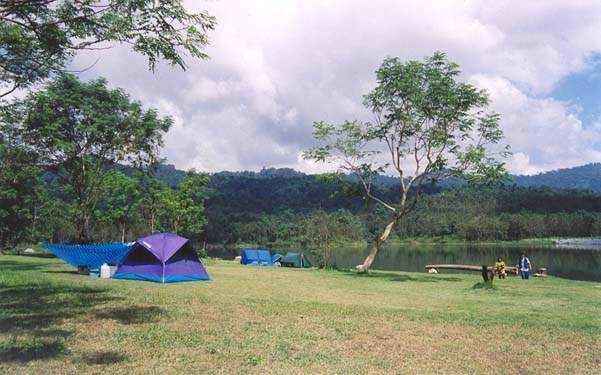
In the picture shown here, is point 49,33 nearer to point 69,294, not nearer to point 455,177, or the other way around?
point 69,294

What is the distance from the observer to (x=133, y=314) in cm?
1023

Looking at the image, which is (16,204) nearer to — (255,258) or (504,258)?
(255,258)

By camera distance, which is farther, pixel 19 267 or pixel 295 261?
pixel 295 261

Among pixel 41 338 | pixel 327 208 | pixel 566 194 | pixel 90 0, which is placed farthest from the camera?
pixel 327 208

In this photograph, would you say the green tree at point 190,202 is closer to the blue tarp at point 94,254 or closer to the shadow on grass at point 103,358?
the blue tarp at point 94,254

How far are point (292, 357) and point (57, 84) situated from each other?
24.0 meters

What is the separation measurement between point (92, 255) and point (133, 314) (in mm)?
10891

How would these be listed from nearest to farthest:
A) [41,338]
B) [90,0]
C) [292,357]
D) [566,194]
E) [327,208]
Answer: [292,357] → [41,338] → [90,0] → [566,194] → [327,208]

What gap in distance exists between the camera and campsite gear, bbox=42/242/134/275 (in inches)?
778

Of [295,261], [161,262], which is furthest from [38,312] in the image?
[295,261]

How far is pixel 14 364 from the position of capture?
6.56 meters

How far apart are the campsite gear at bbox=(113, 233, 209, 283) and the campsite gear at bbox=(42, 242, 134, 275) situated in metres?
0.66

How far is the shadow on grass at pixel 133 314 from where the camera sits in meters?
9.65

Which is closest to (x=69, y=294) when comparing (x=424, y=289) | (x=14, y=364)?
(x=14, y=364)
